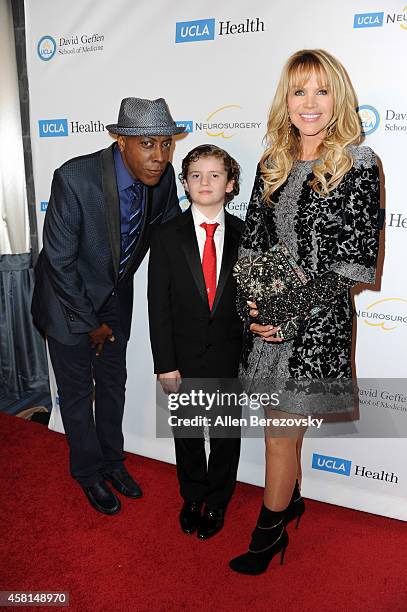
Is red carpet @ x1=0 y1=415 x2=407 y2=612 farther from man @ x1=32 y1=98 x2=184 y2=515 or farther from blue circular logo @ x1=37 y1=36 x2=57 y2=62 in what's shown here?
blue circular logo @ x1=37 y1=36 x2=57 y2=62

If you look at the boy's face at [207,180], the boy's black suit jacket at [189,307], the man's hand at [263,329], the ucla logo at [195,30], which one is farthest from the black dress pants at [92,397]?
the ucla logo at [195,30]

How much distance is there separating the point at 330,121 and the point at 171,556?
201cm

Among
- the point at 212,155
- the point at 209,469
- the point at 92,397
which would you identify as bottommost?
the point at 209,469

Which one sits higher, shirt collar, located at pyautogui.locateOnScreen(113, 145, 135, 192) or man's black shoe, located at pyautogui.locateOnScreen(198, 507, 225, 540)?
shirt collar, located at pyautogui.locateOnScreen(113, 145, 135, 192)

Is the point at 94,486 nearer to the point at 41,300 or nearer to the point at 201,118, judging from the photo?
the point at 41,300

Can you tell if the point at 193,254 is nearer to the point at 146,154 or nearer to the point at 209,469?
the point at 146,154

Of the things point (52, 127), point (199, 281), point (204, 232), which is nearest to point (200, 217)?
point (204, 232)

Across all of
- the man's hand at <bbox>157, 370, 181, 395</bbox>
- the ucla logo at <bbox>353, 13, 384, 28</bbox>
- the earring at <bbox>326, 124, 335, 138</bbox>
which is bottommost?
the man's hand at <bbox>157, 370, 181, 395</bbox>

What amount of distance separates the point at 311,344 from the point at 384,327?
800 mm

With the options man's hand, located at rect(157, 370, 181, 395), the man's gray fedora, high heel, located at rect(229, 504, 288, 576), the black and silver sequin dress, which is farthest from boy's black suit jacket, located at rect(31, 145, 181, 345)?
high heel, located at rect(229, 504, 288, 576)

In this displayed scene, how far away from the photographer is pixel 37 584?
7.48 feet

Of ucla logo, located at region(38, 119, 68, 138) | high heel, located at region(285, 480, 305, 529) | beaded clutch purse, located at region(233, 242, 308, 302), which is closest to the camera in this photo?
beaded clutch purse, located at region(233, 242, 308, 302)

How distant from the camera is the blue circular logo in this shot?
3.07 meters

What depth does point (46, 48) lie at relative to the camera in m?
3.09
